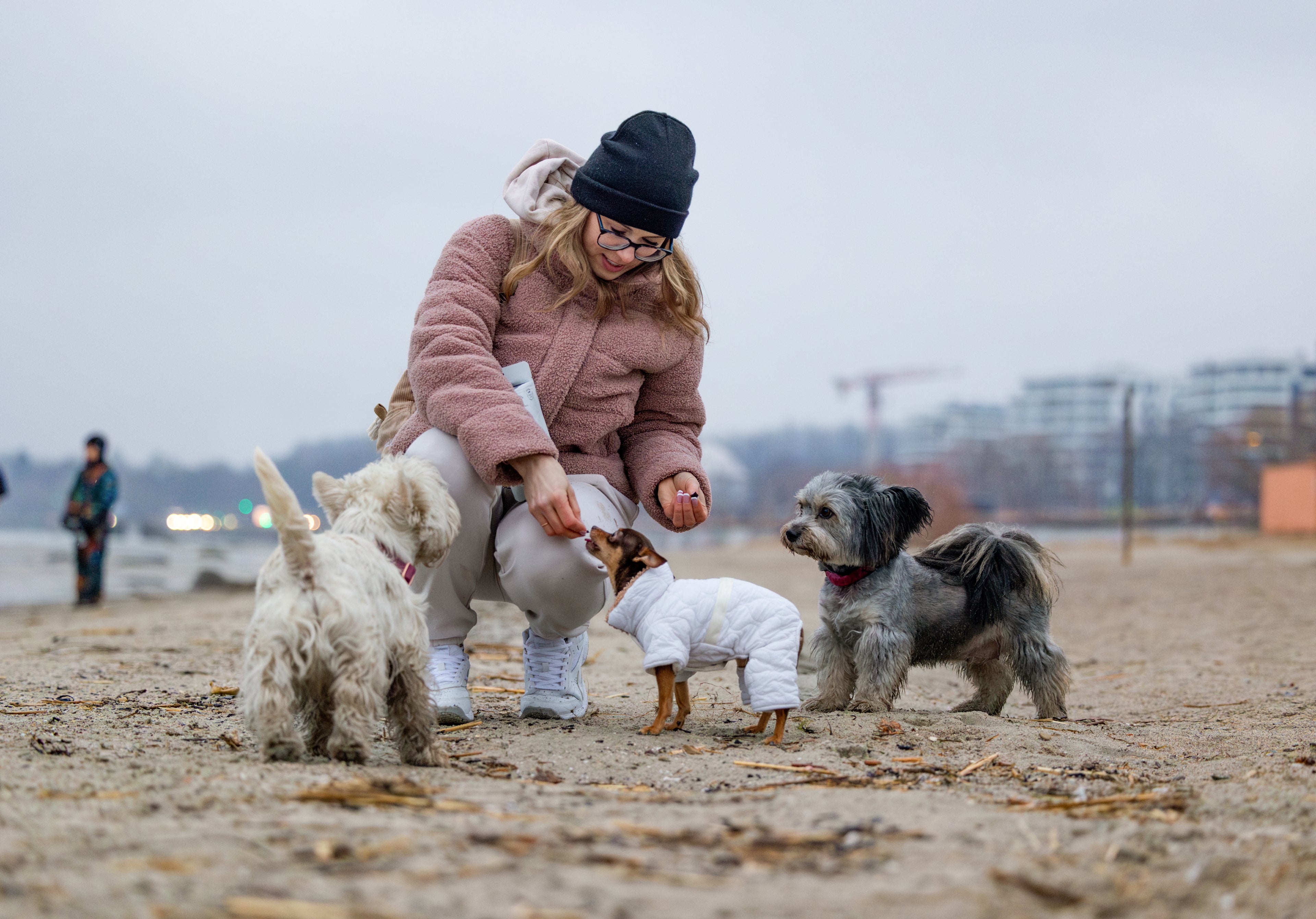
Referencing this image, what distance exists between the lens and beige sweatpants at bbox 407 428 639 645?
13.7 ft

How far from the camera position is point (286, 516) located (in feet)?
10.0

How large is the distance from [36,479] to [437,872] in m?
64.8

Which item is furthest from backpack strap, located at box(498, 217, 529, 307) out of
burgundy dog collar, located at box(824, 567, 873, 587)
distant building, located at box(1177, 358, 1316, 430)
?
distant building, located at box(1177, 358, 1316, 430)

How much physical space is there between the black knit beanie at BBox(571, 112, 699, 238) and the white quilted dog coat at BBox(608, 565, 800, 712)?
1396 millimetres

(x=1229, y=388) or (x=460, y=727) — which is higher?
(x=1229, y=388)

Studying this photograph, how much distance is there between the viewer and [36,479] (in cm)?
5812

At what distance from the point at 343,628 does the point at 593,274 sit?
1907mm

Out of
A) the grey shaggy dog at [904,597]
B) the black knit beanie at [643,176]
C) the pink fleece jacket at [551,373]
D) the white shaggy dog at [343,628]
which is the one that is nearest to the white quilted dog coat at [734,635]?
the pink fleece jacket at [551,373]

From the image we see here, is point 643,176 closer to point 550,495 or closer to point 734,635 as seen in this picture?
point 550,495

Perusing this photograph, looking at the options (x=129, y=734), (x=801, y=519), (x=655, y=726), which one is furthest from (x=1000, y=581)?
(x=129, y=734)

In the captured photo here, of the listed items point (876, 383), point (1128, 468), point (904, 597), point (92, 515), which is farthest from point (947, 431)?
point (904, 597)

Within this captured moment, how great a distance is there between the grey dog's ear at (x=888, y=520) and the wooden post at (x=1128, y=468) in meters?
17.4

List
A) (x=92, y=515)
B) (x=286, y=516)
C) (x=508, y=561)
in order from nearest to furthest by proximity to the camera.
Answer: (x=286, y=516), (x=508, y=561), (x=92, y=515)

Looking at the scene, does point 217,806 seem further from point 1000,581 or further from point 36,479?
point 36,479
